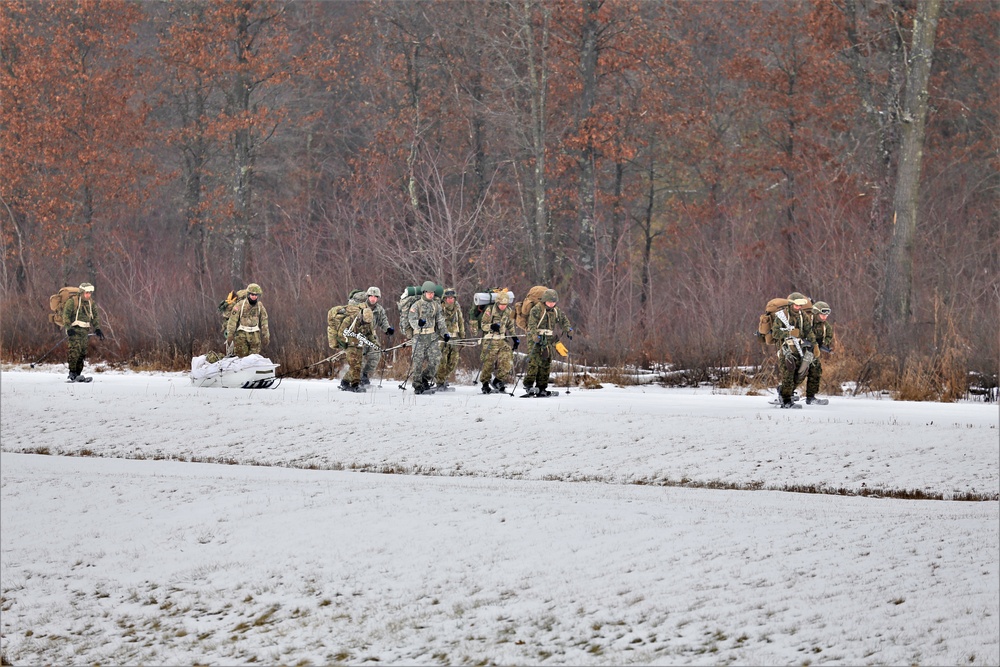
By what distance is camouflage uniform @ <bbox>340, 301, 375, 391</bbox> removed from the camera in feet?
63.5

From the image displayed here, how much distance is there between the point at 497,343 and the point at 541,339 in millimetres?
917

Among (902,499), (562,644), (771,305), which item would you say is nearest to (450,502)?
(562,644)

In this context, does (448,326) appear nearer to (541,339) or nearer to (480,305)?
(480,305)

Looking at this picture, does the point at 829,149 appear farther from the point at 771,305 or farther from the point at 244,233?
the point at 771,305

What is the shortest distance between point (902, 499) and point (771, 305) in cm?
475

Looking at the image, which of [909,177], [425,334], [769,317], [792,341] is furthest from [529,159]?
[792,341]

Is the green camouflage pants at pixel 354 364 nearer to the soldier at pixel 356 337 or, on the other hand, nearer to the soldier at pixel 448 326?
the soldier at pixel 356 337

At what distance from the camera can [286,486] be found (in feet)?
44.0

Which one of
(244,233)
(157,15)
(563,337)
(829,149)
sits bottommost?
(563,337)

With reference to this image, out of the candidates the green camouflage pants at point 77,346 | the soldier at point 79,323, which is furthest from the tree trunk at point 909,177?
the green camouflage pants at point 77,346

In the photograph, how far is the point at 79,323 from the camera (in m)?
20.4

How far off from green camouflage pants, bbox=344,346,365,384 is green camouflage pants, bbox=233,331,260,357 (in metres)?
1.71

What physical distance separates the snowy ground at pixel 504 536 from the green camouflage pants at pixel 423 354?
1.48m

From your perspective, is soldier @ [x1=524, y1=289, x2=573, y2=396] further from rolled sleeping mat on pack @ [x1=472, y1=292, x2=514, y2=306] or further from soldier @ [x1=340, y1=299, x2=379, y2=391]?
soldier @ [x1=340, y1=299, x2=379, y2=391]
